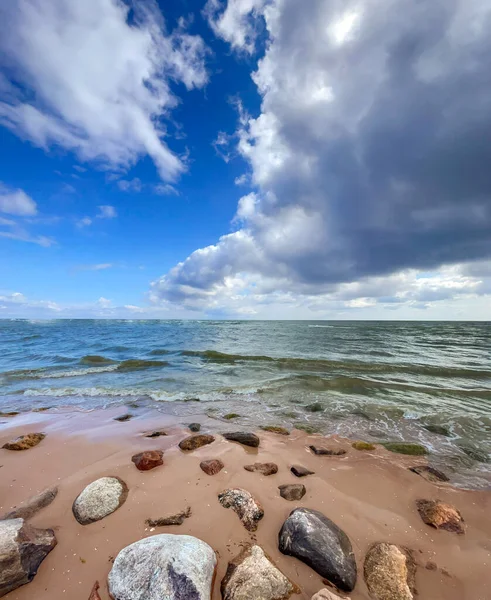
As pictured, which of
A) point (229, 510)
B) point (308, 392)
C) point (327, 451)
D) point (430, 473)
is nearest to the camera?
point (229, 510)

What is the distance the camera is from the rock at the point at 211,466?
206 inches

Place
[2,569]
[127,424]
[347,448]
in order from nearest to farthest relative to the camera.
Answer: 1. [2,569]
2. [347,448]
3. [127,424]

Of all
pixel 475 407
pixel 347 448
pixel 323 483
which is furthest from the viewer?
pixel 475 407

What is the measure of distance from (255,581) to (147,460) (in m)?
3.24

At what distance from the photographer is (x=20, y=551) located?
10.0 ft

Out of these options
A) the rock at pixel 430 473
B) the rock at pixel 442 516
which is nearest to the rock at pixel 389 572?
the rock at pixel 442 516

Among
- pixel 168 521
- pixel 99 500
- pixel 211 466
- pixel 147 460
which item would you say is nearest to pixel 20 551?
pixel 99 500

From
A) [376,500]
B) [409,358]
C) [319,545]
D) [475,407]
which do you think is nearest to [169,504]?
[319,545]

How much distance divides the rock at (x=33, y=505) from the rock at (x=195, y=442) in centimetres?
247

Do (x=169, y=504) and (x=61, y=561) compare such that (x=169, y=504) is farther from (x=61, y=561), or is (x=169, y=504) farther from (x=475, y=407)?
(x=475, y=407)

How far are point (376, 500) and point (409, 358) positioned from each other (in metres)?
18.1

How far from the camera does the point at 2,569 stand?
287 centimetres

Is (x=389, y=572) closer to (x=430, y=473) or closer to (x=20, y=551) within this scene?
(x=430, y=473)

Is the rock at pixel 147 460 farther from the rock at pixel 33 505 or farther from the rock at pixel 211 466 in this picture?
the rock at pixel 33 505
